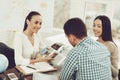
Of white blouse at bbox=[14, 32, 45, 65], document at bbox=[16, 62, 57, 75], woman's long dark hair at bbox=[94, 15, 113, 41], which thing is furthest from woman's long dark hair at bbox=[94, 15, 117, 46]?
white blouse at bbox=[14, 32, 45, 65]

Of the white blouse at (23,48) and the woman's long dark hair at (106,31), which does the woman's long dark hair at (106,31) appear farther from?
the white blouse at (23,48)

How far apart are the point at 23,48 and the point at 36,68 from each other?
0.46 metres

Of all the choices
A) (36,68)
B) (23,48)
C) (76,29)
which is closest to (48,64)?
(36,68)

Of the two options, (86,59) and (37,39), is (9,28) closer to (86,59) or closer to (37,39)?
(37,39)

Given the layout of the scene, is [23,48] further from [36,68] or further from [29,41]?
[36,68]

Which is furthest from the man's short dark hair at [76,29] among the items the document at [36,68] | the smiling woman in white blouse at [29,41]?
the smiling woman in white blouse at [29,41]

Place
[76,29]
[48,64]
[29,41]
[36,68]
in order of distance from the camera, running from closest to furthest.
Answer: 1. [76,29]
2. [36,68]
3. [48,64]
4. [29,41]

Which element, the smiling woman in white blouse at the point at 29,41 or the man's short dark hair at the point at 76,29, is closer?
the man's short dark hair at the point at 76,29

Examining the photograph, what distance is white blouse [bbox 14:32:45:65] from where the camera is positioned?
2.26 metres

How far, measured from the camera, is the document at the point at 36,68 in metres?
1.92

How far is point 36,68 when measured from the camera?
203 centimetres

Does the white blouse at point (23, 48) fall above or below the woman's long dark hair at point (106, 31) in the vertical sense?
below

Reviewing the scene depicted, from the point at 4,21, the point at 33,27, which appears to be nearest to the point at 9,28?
the point at 4,21

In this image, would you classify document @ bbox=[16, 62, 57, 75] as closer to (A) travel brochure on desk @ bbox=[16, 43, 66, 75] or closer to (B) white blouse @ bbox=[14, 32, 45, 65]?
(A) travel brochure on desk @ bbox=[16, 43, 66, 75]
